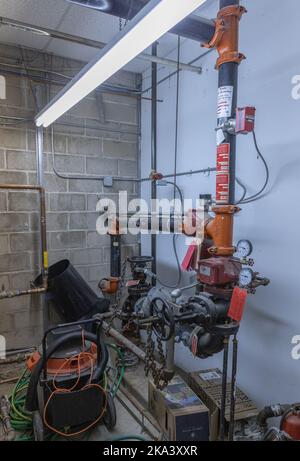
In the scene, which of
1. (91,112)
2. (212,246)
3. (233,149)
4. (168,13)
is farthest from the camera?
(91,112)

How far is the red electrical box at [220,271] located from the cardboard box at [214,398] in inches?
29.5

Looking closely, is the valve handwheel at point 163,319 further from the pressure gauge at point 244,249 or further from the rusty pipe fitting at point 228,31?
the rusty pipe fitting at point 228,31

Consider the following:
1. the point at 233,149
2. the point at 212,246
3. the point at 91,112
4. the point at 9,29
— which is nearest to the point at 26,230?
the point at 91,112

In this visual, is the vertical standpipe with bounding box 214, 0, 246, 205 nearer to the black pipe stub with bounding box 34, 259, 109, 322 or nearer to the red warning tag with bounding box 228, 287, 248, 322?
the red warning tag with bounding box 228, 287, 248, 322

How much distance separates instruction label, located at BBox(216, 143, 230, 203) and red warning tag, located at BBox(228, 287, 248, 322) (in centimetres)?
47

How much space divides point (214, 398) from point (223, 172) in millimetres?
1305

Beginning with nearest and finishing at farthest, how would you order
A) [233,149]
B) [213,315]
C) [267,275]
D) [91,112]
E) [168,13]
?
[168,13] < [213,315] < [233,149] < [267,275] < [91,112]

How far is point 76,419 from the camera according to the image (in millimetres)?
1707

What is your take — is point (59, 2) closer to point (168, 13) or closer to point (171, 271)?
point (168, 13)

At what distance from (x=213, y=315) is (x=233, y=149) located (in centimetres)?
84

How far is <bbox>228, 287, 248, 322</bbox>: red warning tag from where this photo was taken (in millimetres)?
1391

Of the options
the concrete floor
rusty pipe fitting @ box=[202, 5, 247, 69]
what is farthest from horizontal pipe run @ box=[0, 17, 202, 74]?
the concrete floor

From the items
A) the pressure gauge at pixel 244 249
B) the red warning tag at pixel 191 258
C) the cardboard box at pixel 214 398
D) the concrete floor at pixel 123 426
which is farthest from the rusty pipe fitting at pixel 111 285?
the pressure gauge at pixel 244 249
